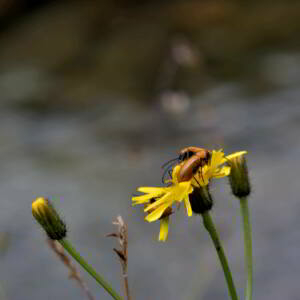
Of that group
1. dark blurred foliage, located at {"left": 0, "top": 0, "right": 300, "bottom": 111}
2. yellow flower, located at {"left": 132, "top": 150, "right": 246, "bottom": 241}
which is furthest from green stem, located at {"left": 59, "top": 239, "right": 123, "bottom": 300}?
dark blurred foliage, located at {"left": 0, "top": 0, "right": 300, "bottom": 111}

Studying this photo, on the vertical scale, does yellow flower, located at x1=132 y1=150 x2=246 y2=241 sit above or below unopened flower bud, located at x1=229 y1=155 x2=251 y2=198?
below

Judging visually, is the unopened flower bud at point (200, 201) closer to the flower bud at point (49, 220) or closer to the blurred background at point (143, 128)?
the flower bud at point (49, 220)

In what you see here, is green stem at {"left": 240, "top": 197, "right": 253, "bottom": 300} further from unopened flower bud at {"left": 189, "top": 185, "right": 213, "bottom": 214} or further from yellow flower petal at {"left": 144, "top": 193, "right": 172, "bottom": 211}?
yellow flower petal at {"left": 144, "top": 193, "right": 172, "bottom": 211}

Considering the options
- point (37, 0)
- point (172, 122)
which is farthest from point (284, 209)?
point (37, 0)

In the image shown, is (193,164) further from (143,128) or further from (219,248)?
(143,128)

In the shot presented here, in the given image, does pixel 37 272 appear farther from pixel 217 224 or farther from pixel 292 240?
pixel 292 240

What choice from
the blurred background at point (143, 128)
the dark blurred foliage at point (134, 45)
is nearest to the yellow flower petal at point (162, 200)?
the blurred background at point (143, 128)
